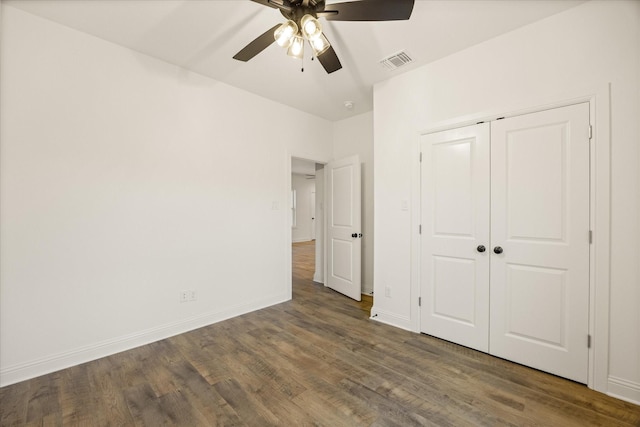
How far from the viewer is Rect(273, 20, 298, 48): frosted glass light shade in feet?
5.32

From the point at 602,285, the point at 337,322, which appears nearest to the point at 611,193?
the point at 602,285

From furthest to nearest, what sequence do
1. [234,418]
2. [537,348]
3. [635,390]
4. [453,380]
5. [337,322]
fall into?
1. [337,322]
2. [537,348]
3. [453,380]
4. [635,390]
5. [234,418]

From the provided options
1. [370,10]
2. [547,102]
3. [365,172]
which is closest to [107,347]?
[370,10]

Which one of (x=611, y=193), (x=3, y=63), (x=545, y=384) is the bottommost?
(x=545, y=384)

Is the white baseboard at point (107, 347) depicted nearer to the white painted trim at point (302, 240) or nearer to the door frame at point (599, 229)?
the door frame at point (599, 229)

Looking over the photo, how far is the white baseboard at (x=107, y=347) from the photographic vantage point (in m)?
2.04

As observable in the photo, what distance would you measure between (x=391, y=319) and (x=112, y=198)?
10.3ft

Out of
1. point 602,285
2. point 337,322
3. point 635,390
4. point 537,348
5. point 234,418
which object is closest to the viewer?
point 234,418

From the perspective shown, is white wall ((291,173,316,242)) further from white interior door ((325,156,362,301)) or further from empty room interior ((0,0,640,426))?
empty room interior ((0,0,640,426))

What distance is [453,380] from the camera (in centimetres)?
204

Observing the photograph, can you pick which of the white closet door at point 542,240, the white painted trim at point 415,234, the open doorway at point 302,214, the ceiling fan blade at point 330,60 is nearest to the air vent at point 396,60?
the white painted trim at point 415,234

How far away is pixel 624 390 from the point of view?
1823 millimetres

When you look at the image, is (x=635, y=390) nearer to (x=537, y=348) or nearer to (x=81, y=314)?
(x=537, y=348)

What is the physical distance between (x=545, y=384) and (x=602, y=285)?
2.76 ft
